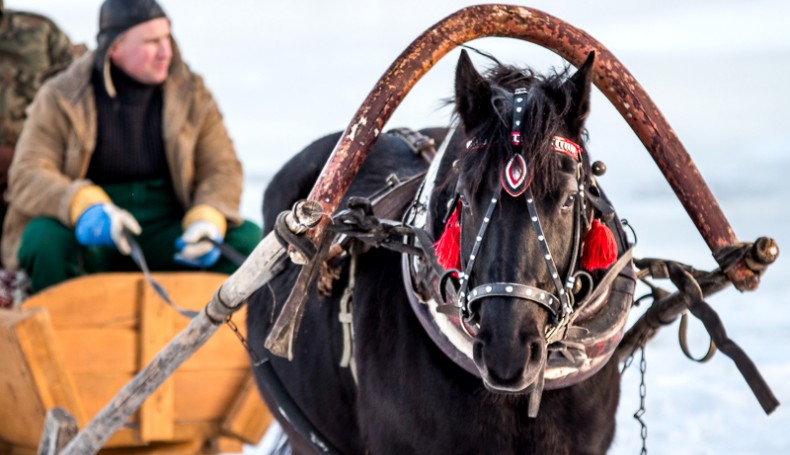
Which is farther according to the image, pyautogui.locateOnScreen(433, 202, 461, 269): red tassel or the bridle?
pyautogui.locateOnScreen(433, 202, 461, 269): red tassel

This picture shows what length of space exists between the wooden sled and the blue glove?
3.7 inches

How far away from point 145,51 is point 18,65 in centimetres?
96

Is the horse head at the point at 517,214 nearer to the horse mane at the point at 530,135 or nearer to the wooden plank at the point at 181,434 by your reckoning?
the horse mane at the point at 530,135

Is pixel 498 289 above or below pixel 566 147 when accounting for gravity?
below

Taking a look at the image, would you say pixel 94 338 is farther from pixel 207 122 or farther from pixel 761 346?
pixel 761 346

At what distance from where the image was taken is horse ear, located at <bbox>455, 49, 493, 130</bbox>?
8.21 ft

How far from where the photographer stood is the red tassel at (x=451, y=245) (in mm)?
2525

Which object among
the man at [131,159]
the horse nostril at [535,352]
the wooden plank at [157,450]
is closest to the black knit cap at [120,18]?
the man at [131,159]

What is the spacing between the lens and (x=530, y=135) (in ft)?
7.84

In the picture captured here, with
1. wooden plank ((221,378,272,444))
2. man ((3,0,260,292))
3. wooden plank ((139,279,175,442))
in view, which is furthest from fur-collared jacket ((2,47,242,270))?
wooden plank ((221,378,272,444))

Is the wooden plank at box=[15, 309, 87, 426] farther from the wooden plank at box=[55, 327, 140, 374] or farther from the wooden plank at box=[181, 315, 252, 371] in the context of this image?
the wooden plank at box=[181, 315, 252, 371]

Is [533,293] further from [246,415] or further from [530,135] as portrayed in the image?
[246,415]

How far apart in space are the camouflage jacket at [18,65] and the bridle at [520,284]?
334 cm

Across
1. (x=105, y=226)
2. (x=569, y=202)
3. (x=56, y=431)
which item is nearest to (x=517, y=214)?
(x=569, y=202)
